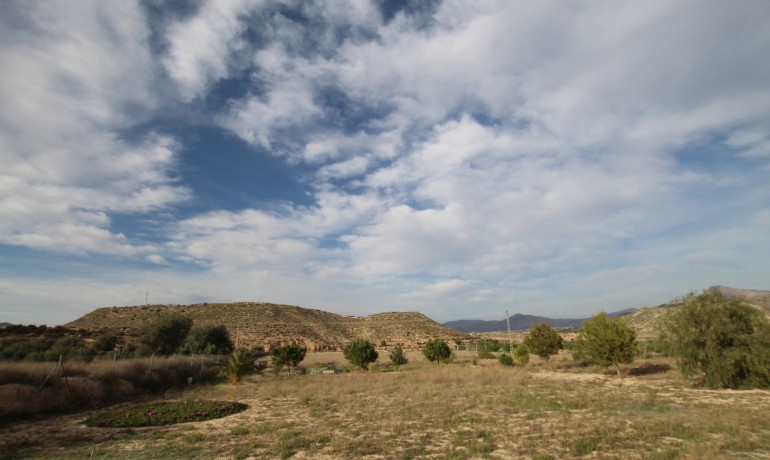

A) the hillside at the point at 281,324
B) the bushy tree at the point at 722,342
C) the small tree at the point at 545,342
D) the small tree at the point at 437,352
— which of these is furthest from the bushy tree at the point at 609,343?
the hillside at the point at 281,324

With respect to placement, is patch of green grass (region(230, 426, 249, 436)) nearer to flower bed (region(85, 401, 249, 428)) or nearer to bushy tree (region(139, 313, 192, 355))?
flower bed (region(85, 401, 249, 428))

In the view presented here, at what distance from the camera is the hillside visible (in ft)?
199

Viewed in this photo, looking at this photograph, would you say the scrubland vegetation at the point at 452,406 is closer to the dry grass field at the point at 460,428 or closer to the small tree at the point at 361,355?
the dry grass field at the point at 460,428

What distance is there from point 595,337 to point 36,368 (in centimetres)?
3114

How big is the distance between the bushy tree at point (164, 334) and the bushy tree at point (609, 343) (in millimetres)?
38806

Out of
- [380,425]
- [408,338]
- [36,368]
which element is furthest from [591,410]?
[408,338]

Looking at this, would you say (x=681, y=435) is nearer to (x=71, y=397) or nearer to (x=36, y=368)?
(x=71, y=397)

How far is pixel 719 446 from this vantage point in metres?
9.43

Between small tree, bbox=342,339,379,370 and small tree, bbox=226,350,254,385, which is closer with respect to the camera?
small tree, bbox=226,350,254,385

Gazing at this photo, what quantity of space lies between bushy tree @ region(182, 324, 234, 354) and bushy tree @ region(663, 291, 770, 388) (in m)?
38.9

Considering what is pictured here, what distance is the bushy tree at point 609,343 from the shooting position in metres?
23.3

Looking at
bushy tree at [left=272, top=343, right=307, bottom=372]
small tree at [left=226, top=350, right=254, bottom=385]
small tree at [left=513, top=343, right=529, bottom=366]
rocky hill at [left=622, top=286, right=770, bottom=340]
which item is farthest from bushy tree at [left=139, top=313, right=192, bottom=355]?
rocky hill at [left=622, top=286, right=770, bottom=340]

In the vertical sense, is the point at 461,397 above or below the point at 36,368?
below

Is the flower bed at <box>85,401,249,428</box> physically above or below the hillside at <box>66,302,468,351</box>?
below
